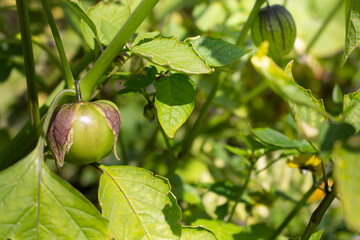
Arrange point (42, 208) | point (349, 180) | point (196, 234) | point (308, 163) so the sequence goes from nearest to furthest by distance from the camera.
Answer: point (349, 180), point (42, 208), point (196, 234), point (308, 163)

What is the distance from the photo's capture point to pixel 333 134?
0.43m

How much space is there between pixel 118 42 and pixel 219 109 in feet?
3.62

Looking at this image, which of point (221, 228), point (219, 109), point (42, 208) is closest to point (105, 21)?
point (42, 208)

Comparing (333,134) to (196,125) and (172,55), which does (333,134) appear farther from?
(196,125)

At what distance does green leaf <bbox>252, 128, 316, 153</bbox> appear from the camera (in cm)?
65

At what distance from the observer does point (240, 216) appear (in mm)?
1297

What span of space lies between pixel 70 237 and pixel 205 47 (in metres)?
0.35

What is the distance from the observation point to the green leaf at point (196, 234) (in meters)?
0.60

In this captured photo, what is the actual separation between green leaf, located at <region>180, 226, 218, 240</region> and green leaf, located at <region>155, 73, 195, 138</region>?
0.16 m

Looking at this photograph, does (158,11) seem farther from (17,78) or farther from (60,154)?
(60,154)

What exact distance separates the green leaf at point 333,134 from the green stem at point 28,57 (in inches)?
17.7

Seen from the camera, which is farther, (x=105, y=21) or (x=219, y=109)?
(x=219, y=109)

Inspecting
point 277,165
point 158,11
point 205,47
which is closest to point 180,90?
point 205,47

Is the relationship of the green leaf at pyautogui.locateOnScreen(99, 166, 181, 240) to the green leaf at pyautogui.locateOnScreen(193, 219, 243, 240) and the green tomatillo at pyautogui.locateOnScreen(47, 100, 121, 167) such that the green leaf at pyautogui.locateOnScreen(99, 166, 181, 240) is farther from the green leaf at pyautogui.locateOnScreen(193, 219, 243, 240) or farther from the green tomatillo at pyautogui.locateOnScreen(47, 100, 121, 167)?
the green leaf at pyautogui.locateOnScreen(193, 219, 243, 240)
